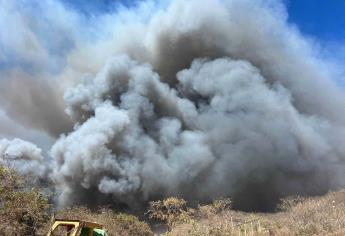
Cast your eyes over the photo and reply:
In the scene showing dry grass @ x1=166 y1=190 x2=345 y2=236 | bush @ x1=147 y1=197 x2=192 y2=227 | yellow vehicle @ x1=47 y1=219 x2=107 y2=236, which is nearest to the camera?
yellow vehicle @ x1=47 y1=219 x2=107 y2=236

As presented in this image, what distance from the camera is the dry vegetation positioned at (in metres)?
17.6

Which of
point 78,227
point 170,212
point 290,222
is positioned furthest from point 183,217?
point 78,227

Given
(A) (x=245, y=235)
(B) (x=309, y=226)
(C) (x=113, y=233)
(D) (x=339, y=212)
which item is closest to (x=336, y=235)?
(B) (x=309, y=226)

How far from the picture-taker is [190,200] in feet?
117

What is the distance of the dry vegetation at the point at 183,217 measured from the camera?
1762 cm

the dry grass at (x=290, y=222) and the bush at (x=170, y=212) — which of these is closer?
the dry grass at (x=290, y=222)

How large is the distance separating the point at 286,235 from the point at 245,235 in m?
2.11

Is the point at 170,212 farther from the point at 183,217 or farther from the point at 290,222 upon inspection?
the point at 290,222

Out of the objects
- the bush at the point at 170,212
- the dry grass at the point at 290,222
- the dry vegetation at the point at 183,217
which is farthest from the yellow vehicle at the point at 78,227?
the bush at the point at 170,212

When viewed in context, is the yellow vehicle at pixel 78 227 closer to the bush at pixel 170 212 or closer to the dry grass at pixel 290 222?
the dry grass at pixel 290 222

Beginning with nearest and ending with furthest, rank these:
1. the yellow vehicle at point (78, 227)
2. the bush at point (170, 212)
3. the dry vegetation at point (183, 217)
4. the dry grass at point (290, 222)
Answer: the yellow vehicle at point (78, 227), the dry vegetation at point (183, 217), the dry grass at point (290, 222), the bush at point (170, 212)

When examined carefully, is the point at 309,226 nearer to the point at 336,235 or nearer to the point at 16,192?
the point at 336,235

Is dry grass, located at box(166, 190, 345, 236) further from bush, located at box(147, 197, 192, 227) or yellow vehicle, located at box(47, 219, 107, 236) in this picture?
yellow vehicle, located at box(47, 219, 107, 236)

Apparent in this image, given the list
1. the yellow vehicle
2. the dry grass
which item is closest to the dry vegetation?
the dry grass
